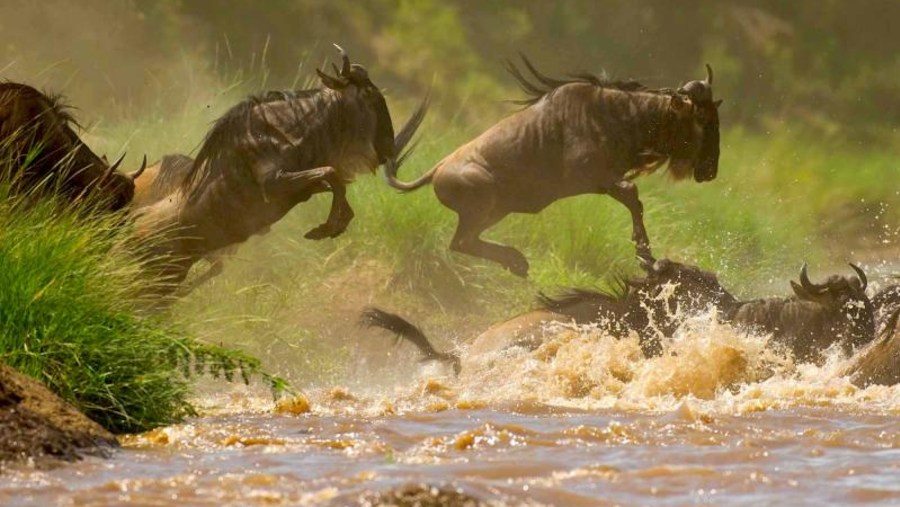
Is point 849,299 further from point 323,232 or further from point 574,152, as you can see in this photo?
point 574,152

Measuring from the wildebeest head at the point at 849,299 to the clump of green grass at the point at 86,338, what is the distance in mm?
3134

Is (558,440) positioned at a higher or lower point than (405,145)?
lower

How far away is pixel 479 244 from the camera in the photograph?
12.6 m

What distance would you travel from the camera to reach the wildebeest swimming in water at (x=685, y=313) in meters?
9.29

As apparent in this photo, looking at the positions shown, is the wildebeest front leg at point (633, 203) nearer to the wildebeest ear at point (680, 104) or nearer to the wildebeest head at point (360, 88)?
the wildebeest ear at point (680, 104)

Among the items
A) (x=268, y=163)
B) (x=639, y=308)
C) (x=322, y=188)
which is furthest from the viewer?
(x=268, y=163)

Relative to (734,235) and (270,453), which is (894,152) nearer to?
(734,235)

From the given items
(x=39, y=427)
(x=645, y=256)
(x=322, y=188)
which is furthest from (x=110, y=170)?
(x=39, y=427)

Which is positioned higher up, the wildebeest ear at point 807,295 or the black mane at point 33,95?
the black mane at point 33,95

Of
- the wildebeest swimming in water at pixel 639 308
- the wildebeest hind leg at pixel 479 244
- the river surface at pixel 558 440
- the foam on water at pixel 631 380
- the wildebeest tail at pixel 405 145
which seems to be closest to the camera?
the river surface at pixel 558 440

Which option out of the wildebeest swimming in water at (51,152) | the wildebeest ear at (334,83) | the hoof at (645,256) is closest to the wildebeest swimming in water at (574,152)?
the hoof at (645,256)

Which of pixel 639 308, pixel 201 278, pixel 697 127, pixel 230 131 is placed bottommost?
pixel 201 278

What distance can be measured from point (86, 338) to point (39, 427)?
1.02m

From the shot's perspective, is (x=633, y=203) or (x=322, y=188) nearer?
(x=322, y=188)
